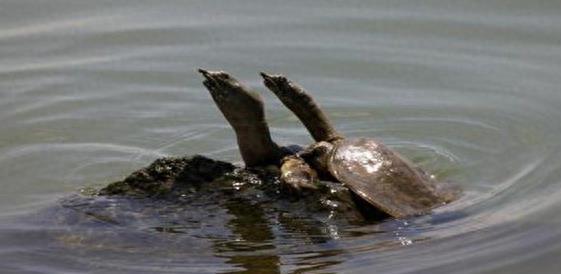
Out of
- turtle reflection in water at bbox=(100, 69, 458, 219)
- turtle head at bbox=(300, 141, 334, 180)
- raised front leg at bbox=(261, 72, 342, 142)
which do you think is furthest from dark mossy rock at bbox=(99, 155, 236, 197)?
raised front leg at bbox=(261, 72, 342, 142)

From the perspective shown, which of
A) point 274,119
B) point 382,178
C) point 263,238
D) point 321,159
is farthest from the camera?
point 274,119

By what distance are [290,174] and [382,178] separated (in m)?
0.39

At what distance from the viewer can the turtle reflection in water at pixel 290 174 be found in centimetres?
476

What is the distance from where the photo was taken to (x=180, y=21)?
782 cm

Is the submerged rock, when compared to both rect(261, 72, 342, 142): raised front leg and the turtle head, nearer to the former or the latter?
the turtle head

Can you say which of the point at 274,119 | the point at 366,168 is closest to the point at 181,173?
the point at 366,168

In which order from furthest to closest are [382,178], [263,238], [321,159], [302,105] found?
[302,105] < [321,159] < [382,178] < [263,238]

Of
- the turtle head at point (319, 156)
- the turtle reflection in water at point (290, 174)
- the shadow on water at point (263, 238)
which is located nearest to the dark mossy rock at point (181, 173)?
the turtle reflection in water at point (290, 174)

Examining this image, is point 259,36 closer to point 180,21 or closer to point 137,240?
point 180,21

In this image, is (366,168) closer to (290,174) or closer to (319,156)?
(319,156)

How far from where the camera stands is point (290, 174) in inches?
187

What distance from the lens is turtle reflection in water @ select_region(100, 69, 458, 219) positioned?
4758 mm

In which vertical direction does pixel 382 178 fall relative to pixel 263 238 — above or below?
above

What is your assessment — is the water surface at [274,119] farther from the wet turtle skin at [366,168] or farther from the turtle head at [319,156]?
the turtle head at [319,156]
